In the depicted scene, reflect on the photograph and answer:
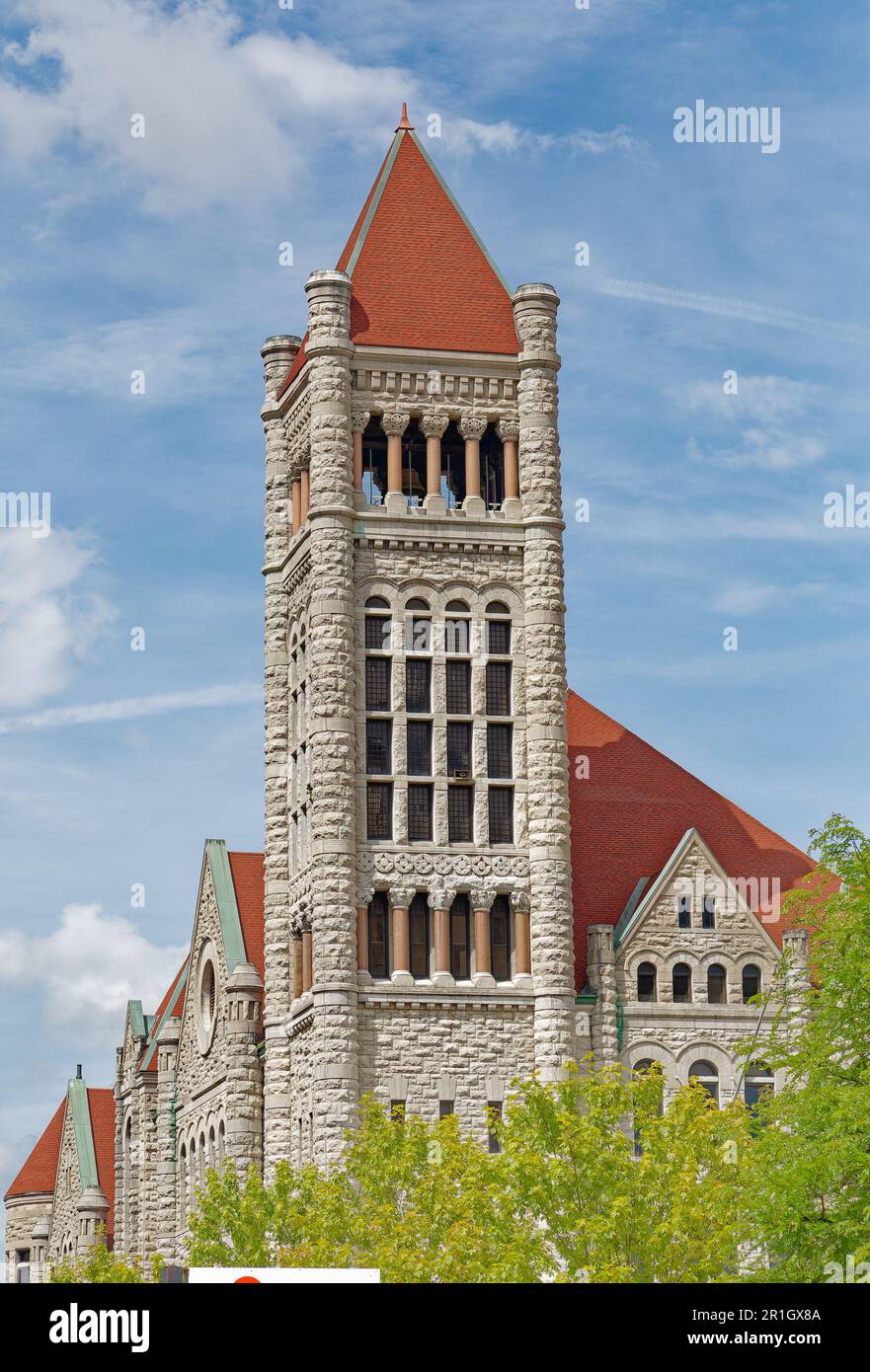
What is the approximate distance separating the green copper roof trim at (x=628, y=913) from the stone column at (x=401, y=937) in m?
5.61

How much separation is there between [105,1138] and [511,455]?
133ft

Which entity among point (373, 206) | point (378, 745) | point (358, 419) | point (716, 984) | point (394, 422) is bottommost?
point (716, 984)

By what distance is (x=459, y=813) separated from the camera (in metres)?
57.2

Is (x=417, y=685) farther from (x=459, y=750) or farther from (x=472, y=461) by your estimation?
(x=472, y=461)

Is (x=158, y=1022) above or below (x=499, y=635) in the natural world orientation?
below

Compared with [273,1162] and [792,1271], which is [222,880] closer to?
[273,1162]

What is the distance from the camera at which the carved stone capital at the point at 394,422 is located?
2315 inches

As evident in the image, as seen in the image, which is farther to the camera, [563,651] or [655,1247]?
[563,651]

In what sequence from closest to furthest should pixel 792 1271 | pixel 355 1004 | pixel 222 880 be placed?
pixel 792 1271 < pixel 355 1004 < pixel 222 880

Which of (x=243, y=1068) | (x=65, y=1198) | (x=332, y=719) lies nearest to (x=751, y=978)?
(x=332, y=719)

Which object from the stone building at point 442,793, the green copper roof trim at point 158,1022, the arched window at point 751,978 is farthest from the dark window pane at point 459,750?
the green copper roof trim at point 158,1022
